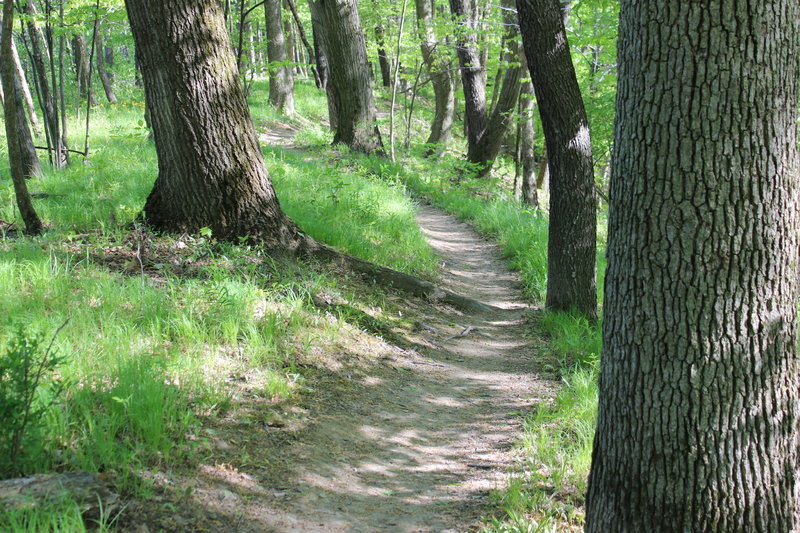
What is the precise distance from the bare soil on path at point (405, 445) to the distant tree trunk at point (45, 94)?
225 inches

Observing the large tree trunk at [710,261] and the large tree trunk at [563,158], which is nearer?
the large tree trunk at [710,261]

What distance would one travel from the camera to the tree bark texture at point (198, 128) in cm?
496

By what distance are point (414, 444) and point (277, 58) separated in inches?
669

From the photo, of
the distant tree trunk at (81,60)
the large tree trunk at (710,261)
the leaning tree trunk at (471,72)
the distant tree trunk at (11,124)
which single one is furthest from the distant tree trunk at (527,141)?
the large tree trunk at (710,261)

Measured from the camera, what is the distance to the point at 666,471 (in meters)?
2.32

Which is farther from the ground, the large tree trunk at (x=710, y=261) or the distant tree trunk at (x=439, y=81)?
the distant tree trunk at (x=439, y=81)

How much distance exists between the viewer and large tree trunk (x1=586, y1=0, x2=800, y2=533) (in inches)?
84.2

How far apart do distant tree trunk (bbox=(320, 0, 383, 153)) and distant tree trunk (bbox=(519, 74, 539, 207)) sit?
3.23 meters

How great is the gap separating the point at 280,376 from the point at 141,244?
82.0 inches

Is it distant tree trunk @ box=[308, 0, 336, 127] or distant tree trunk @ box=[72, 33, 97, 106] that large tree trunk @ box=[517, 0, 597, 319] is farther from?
distant tree trunk @ box=[308, 0, 336, 127]

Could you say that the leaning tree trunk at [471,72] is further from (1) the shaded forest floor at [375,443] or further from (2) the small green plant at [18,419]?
(2) the small green plant at [18,419]

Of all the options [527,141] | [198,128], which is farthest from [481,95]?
[198,128]

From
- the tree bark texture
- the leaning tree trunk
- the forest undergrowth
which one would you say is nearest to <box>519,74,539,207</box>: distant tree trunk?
the leaning tree trunk

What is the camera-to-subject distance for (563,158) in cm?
596
